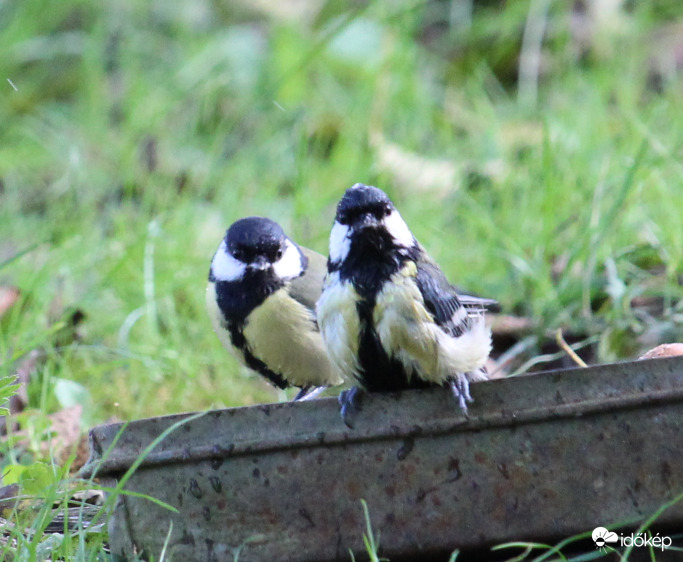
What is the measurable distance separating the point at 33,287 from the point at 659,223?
71.2 inches

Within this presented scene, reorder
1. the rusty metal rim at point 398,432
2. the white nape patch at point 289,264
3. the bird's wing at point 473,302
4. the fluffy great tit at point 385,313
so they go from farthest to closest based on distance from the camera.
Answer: the white nape patch at point 289,264 → the bird's wing at point 473,302 → the fluffy great tit at point 385,313 → the rusty metal rim at point 398,432

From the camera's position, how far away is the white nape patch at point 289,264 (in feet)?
7.11

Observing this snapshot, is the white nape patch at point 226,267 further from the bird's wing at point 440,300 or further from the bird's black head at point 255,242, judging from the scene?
the bird's wing at point 440,300

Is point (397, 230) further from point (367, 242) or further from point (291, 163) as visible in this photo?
point (291, 163)

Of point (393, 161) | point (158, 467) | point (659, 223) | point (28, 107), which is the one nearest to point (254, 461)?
point (158, 467)

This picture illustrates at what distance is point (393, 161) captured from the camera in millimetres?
3551

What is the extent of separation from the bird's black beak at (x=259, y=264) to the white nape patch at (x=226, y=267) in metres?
0.02

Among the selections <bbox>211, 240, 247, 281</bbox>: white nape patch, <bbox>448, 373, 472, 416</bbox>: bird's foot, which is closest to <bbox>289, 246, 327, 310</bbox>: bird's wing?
<bbox>211, 240, 247, 281</bbox>: white nape patch

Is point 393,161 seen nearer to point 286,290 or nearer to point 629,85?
point 629,85

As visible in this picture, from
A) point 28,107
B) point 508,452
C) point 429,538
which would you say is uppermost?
point 28,107

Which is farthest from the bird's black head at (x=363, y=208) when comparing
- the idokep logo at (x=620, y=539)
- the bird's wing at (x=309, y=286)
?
the idokep logo at (x=620, y=539)

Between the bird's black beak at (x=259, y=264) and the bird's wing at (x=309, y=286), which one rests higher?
the bird's black beak at (x=259, y=264)

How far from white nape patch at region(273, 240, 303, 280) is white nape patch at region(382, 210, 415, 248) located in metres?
0.53

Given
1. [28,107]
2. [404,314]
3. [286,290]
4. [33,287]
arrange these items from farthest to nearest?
[28,107] → [33,287] → [286,290] → [404,314]
